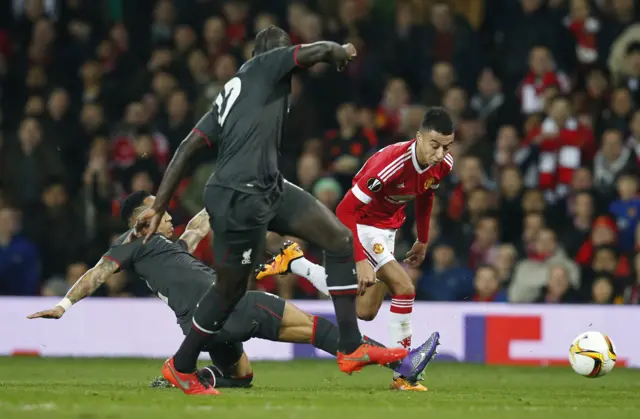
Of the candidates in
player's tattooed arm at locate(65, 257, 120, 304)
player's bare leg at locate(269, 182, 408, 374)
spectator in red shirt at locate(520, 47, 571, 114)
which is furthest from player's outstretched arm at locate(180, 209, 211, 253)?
spectator in red shirt at locate(520, 47, 571, 114)

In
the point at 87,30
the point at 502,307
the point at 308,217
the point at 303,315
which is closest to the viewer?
the point at 308,217

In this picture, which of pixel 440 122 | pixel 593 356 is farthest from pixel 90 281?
pixel 593 356

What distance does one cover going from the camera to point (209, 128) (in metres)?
7.86

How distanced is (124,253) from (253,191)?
6.81 ft

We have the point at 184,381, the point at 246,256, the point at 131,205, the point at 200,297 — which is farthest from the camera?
the point at 131,205

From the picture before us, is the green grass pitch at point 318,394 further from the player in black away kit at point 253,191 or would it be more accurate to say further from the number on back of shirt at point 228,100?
the number on back of shirt at point 228,100

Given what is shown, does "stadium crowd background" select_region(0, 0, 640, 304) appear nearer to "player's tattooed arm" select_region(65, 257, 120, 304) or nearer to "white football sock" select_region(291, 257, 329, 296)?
"white football sock" select_region(291, 257, 329, 296)

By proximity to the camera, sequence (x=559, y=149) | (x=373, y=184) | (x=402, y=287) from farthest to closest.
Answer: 1. (x=559, y=149)
2. (x=402, y=287)
3. (x=373, y=184)

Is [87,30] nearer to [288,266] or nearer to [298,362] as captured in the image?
[298,362]

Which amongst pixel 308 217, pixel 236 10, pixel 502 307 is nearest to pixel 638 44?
pixel 502 307

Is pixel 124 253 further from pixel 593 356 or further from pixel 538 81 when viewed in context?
pixel 538 81

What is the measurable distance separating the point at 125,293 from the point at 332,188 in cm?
291

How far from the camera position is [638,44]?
611 inches

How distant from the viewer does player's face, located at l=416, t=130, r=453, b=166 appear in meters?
9.37
